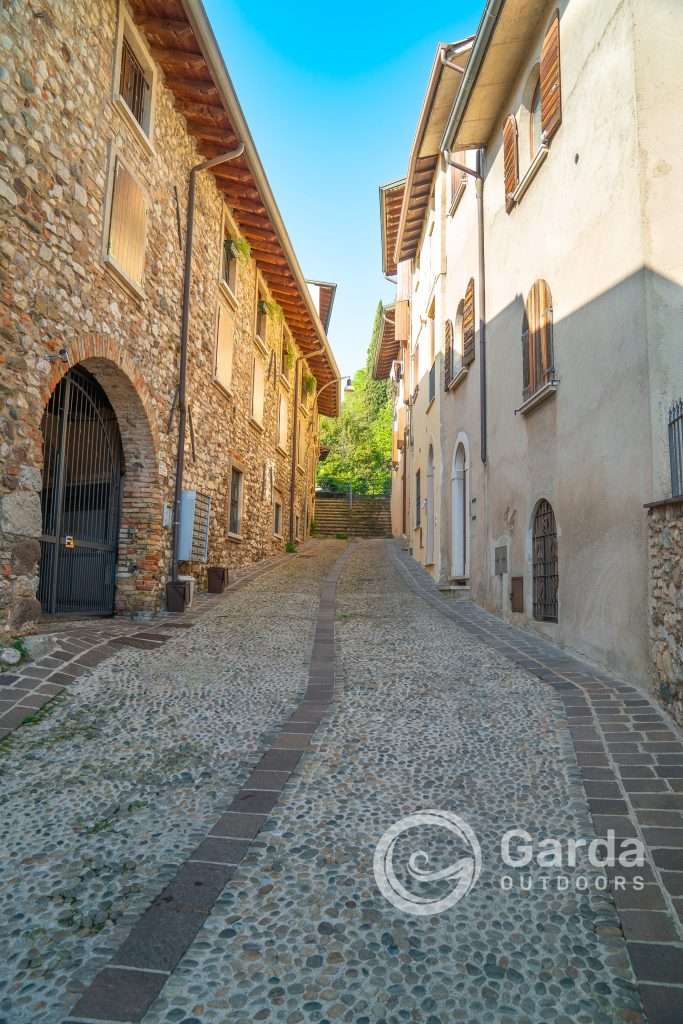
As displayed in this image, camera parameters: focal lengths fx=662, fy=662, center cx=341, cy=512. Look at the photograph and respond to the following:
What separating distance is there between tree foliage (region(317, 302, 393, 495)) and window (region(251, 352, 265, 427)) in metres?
14.7

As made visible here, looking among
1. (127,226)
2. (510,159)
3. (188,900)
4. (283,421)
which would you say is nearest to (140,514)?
(127,226)

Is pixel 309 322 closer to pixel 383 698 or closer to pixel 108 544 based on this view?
pixel 108 544

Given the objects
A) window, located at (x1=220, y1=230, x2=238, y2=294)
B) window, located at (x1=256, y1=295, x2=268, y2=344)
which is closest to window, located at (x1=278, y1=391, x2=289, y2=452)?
window, located at (x1=256, y1=295, x2=268, y2=344)

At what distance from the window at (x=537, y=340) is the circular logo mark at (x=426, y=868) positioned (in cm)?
501

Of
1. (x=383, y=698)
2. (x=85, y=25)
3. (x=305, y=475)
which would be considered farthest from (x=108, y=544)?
(x=305, y=475)

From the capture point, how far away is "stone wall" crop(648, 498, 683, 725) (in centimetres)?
427

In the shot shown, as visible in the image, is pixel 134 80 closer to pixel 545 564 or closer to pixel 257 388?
pixel 257 388

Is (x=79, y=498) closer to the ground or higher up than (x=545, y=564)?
higher up

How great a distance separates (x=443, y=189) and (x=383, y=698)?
11.5m

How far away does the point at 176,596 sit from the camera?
8.60 meters

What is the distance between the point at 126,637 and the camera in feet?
21.5

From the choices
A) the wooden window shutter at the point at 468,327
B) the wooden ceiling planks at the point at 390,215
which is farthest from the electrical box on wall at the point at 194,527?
the wooden ceiling planks at the point at 390,215

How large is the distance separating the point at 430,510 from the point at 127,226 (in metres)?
8.50

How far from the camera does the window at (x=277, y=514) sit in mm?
16781
